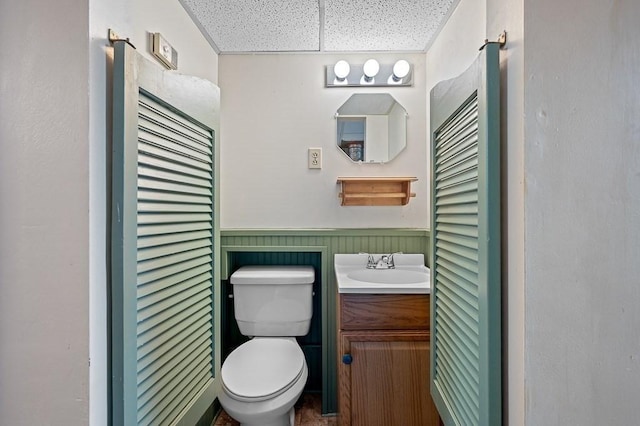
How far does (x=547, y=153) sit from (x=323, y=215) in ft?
4.55

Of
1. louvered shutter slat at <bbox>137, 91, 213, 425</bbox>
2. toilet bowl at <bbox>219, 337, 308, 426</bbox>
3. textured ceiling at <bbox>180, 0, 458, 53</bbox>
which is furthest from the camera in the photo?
textured ceiling at <bbox>180, 0, 458, 53</bbox>

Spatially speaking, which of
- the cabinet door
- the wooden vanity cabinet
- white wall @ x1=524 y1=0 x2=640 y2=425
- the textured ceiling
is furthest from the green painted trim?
white wall @ x1=524 y1=0 x2=640 y2=425

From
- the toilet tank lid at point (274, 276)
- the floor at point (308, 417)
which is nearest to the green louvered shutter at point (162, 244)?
the toilet tank lid at point (274, 276)

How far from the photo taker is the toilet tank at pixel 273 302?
1768 mm

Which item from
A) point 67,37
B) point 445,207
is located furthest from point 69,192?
point 445,207

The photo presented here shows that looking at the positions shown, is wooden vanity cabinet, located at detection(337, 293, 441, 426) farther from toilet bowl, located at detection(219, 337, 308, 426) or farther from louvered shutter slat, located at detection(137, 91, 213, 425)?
louvered shutter slat, located at detection(137, 91, 213, 425)

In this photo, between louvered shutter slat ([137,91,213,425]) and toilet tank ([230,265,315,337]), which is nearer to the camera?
louvered shutter slat ([137,91,213,425])

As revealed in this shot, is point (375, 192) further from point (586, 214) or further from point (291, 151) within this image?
point (586, 214)

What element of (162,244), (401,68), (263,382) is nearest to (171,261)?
(162,244)

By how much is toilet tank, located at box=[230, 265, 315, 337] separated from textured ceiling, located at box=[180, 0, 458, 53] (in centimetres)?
126

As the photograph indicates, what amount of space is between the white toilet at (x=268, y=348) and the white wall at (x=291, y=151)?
1.13ft

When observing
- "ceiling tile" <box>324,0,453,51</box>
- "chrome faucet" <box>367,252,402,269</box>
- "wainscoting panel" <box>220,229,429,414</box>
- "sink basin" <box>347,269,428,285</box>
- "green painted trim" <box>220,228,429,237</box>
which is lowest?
"sink basin" <box>347,269,428,285</box>

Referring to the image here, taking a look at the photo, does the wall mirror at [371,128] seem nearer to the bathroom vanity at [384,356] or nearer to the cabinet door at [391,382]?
the bathroom vanity at [384,356]

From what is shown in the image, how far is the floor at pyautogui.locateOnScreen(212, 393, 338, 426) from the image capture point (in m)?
1.75
